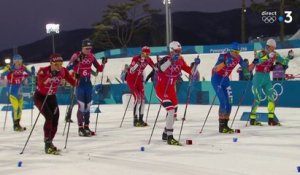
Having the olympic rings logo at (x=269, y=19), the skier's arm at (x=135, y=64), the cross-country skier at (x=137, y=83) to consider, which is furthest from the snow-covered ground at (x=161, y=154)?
the olympic rings logo at (x=269, y=19)

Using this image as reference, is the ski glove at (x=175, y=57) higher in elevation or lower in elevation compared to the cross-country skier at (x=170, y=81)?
higher

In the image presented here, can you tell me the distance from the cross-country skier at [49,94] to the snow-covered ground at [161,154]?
337mm

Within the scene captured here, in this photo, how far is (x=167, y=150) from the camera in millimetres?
8281

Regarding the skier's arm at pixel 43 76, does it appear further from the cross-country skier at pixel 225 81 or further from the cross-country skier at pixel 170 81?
the cross-country skier at pixel 225 81

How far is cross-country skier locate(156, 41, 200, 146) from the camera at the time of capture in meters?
9.08

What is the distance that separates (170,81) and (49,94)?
7.73 ft

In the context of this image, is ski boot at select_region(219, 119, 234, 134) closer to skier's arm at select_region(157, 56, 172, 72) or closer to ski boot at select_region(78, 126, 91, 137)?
skier's arm at select_region(157, 56, 172, 72)

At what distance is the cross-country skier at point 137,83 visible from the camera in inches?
500

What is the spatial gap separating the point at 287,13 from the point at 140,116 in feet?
119

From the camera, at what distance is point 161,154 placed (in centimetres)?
788

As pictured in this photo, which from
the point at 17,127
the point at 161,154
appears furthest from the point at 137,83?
the point at 161,154

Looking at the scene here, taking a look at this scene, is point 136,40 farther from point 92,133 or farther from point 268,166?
point 268,166

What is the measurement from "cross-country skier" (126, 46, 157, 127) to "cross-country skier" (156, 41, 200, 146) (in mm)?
3253

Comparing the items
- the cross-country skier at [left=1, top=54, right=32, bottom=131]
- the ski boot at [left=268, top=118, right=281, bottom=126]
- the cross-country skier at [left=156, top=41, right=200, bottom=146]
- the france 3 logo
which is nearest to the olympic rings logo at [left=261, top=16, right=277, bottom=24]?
the france 3 logo
